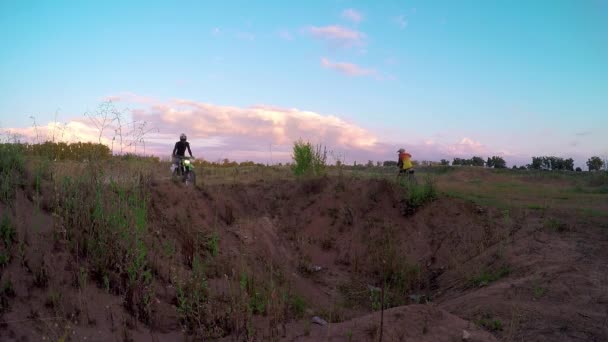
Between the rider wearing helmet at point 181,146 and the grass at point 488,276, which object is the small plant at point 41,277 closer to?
the grass at point 488,276

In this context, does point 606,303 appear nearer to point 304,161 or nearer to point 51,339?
point 51,339

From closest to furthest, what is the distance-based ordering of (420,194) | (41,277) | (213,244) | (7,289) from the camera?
(7,289) → (41,277) → (213,244) → (420,194)

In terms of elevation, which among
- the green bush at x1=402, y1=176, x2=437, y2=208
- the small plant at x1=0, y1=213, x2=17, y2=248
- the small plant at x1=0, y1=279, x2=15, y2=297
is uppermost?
the green bush at x1=402, y1=176, x2=437, y2=208

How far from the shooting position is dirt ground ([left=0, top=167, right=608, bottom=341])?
4.67m

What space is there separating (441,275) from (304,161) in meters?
5.64

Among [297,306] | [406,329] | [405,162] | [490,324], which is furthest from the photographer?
[405,162]

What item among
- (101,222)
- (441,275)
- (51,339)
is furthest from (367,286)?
(51,339)

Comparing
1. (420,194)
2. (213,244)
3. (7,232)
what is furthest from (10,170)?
(420,194)

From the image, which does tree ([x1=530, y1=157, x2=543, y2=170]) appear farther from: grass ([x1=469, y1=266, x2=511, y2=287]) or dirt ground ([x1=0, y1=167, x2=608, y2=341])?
grass ([x1=469, y1=266, x2=511, y2=287])

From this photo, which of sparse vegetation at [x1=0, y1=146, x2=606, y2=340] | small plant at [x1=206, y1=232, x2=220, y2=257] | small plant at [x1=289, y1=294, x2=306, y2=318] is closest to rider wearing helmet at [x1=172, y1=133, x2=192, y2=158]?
sparse vegetation at [x1=0, y1=146, x2=606, y2=340]

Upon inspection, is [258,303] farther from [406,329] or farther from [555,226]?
[555,226]

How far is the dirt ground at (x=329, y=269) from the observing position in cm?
467

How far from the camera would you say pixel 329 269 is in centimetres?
973

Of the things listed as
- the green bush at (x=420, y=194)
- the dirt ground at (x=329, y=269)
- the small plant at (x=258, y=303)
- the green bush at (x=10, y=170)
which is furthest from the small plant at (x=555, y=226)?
the green bush at (x=10, y=170)
